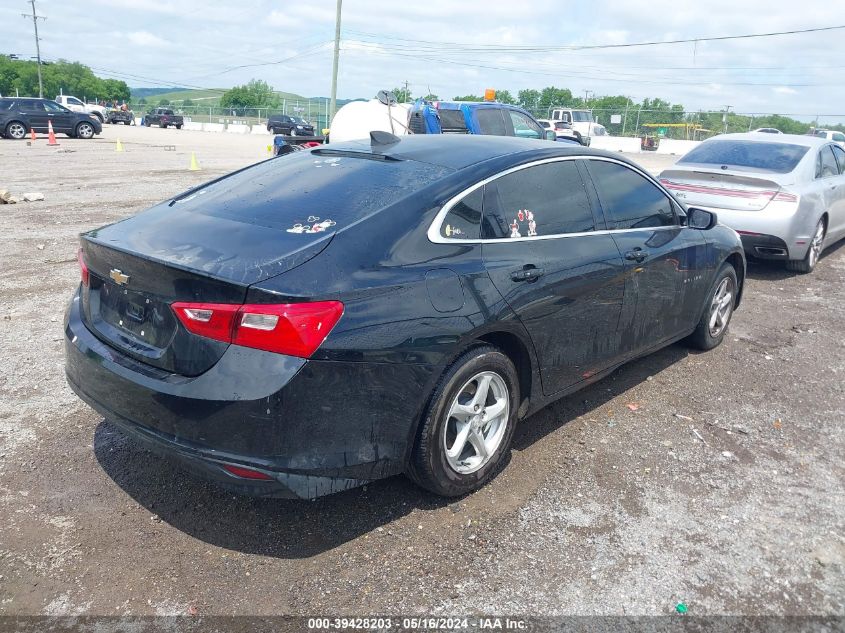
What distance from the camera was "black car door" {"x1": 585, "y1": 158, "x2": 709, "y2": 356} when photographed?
431cm

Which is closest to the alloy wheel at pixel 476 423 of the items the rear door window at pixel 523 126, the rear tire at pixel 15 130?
the rear door window at pixel 523 126

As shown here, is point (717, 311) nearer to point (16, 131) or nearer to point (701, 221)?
point (701, 221)

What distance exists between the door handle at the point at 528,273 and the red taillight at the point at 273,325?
111cm

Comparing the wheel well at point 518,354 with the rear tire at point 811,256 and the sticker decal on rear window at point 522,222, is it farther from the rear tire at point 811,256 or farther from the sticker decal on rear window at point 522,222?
the rear tire at point 811,256

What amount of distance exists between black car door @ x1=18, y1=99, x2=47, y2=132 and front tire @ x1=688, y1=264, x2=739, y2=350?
3258 centimetres

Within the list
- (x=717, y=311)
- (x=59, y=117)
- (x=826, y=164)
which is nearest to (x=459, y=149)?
(x=717, y=311)

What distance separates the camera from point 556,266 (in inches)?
146

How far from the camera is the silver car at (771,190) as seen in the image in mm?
7902

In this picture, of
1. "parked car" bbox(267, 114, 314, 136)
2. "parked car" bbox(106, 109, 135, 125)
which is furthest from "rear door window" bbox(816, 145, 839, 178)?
"parked car" bbox(106, 109, 135, 125)

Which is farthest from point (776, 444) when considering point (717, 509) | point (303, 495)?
point (303, 495)

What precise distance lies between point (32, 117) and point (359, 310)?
33.5 m

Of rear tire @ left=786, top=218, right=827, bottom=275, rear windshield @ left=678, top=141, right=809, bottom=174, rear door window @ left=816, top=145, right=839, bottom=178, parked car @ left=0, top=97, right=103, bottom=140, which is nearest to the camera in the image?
rear tire @ left=786, top=218, right=827, bottom=275

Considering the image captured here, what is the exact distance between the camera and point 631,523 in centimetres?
331

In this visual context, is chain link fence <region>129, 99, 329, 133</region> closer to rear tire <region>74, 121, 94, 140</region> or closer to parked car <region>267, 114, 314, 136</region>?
parked car <region>267, 114, 314, 136</region>
